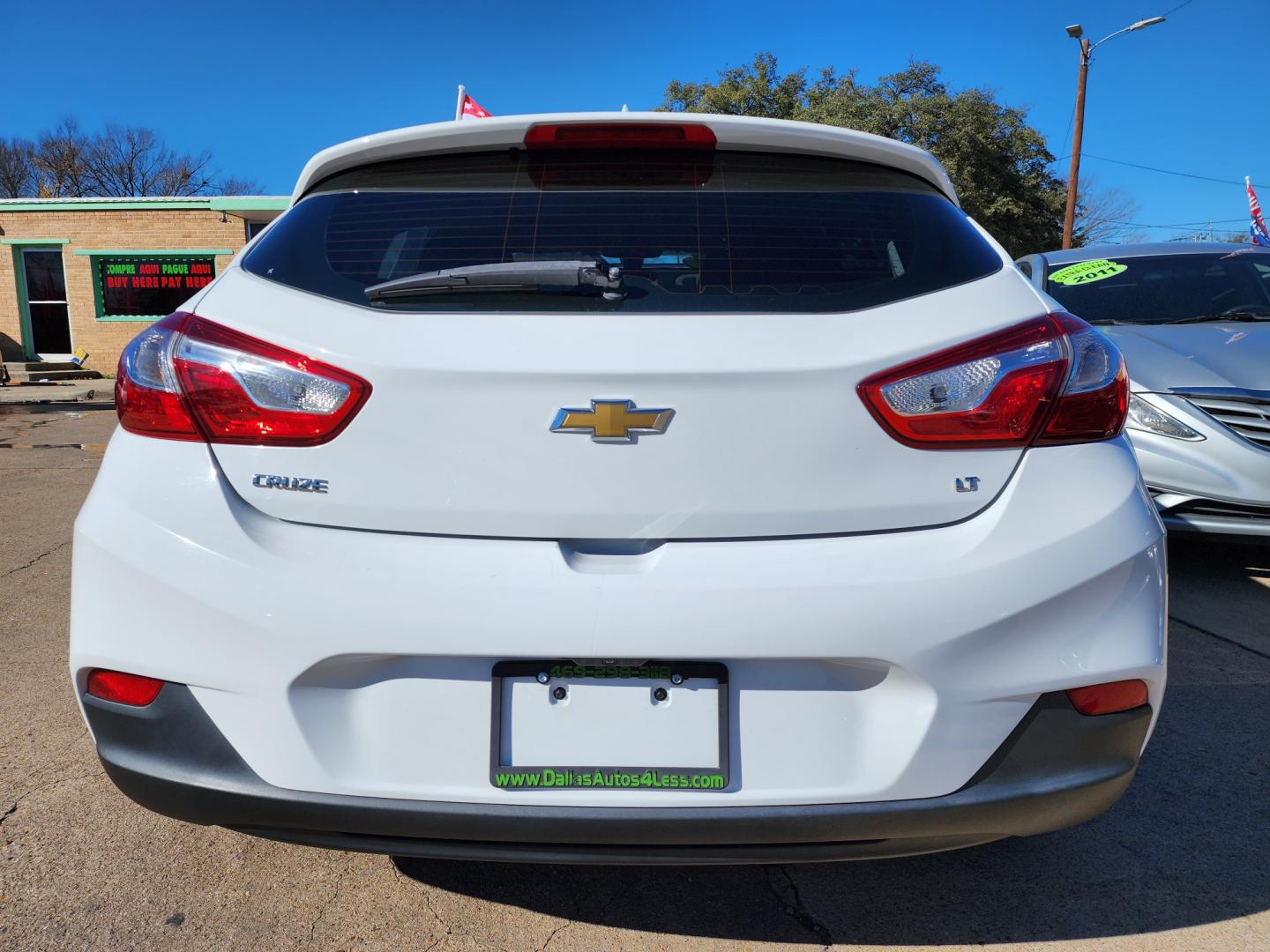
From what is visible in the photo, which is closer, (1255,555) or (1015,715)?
(1015,715)

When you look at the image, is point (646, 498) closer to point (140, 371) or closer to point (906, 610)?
point (906, 610)

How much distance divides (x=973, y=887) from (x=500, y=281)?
5.29 feet

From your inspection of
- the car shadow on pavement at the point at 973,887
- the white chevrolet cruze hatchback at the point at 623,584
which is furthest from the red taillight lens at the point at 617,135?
the car shadow on pavement at the point at 973,887

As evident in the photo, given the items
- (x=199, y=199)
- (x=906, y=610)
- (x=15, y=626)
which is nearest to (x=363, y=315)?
(x=906, y=610)

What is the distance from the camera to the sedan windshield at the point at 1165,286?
4.92 metres

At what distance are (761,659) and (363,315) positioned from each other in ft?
2.84

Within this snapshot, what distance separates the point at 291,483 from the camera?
57.2 inches

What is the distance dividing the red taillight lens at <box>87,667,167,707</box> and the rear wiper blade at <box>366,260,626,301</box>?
2.46ft

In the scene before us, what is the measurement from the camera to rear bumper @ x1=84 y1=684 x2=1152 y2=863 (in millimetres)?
1413

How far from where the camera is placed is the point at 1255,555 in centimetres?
476

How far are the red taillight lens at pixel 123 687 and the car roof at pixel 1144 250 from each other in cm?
540

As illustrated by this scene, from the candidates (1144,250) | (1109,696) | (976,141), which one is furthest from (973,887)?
(976,141)

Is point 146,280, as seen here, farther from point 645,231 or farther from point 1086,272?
point 645,231

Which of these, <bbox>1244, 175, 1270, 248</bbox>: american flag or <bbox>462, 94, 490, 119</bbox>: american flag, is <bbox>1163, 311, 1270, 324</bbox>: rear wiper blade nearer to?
<bbox>462, 94, 490, 119</bbox>: american flag
